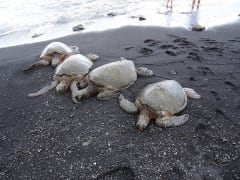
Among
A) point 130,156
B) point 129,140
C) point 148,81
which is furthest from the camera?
point 148,81

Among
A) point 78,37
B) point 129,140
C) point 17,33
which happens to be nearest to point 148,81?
point 129,140

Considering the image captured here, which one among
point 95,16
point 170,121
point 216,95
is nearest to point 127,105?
point 170,121

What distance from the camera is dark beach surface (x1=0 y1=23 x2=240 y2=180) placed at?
260 centimetres

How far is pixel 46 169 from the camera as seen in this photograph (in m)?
2.65

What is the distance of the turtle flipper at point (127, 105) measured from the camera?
323 centimetres

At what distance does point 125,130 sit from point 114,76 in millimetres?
847

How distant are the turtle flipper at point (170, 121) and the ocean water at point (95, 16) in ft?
11.6

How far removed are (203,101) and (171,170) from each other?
1243mm

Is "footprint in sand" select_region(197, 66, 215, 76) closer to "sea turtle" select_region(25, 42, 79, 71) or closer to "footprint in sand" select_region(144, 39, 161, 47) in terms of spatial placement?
"footprint in sand" select_region(144, 39, 161, 47)

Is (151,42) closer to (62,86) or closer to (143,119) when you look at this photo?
(62,86)

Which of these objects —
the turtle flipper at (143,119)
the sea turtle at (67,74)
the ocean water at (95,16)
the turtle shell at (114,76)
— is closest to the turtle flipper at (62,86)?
the sea turtle at (67,74)

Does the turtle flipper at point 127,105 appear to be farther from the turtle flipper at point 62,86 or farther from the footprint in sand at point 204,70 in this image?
the footprint in sand at point 204,70

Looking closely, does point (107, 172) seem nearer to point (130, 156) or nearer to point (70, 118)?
point (130, 156)

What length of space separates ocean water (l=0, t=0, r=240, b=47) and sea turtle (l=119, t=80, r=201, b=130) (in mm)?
3276
